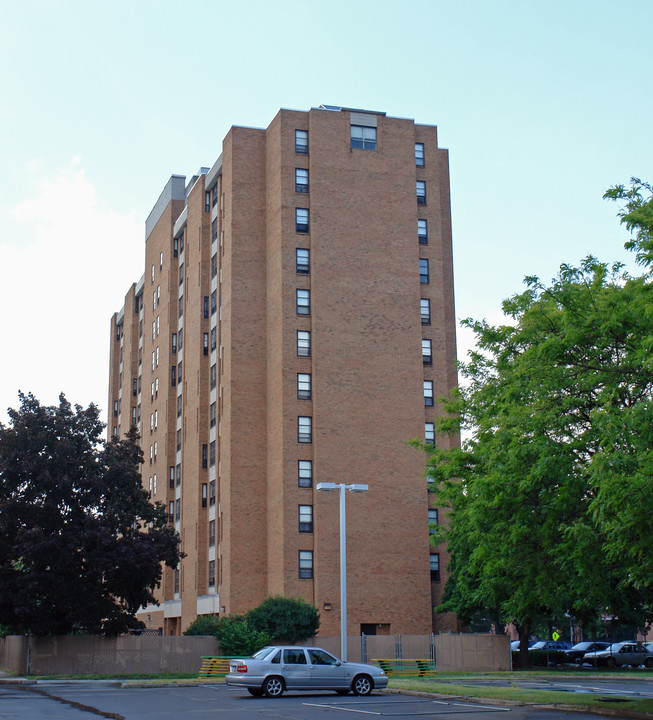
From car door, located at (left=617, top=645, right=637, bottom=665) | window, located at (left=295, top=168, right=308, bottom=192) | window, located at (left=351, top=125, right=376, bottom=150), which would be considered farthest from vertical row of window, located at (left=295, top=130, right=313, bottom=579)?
car door, located at (left=617, top=645, right=637, bottom=665)

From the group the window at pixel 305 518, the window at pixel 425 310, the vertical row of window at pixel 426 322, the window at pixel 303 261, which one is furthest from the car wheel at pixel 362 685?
the window at pixel 425 310

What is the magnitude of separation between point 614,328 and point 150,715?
13691 mm

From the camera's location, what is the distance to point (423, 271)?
2320 inches

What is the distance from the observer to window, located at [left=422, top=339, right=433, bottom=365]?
57.6 metres

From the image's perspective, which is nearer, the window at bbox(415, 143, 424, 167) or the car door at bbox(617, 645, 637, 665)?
the car door at bbox(617, 645, 637, 665)

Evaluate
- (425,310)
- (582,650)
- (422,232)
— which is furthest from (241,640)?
(582,650)

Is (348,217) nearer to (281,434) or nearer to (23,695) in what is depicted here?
(281,434)

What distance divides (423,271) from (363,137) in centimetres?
938

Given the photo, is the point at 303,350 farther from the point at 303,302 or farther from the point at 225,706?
the point at 225,706

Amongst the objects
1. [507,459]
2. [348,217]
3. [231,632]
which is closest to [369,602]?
[231,632]

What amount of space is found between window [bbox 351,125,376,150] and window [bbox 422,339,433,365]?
42.2 ft

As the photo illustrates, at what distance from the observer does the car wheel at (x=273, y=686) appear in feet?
91.9

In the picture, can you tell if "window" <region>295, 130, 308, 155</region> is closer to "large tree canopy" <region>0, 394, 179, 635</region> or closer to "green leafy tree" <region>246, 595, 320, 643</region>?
"large tree canopy" <region>0, 394, 179, 635</region>

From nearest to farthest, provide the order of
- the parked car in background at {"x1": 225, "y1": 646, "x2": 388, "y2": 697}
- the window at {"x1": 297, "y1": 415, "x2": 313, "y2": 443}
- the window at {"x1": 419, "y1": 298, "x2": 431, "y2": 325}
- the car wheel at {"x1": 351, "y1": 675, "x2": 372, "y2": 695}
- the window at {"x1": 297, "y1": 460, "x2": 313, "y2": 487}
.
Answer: the parked car in background at {"x1": 225, "y1": 646, "x2": 388, "y2": 697}, the car wheel at {"x1": 351, "y1": 675, "x2": 372, "y2": 695}, the window at {"x1": 297, "y1": 460, "x2": 313, "y2": 487}, the window at {"x1": 297, "y1": 415, "x2": 313, "y2": 443}, the window at {"x1": 419, "y1": 298, "x2": 431, "y2": 325}
